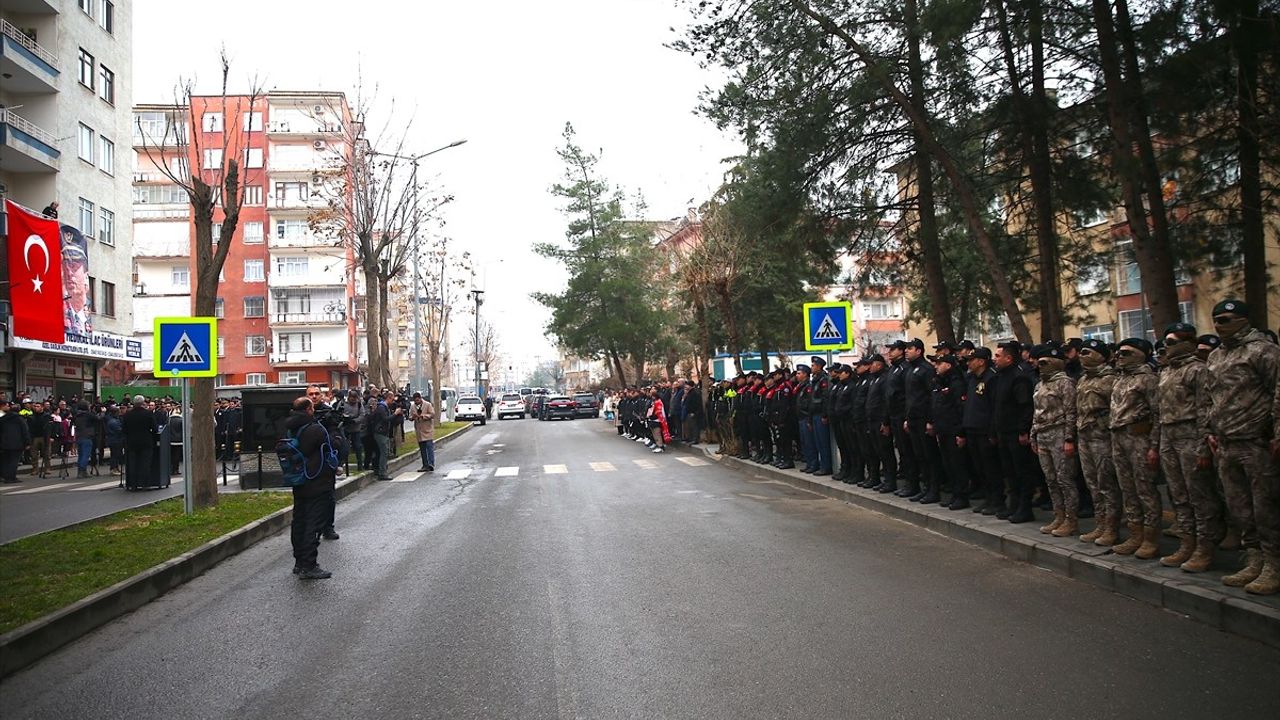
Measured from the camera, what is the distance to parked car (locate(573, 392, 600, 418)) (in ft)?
187

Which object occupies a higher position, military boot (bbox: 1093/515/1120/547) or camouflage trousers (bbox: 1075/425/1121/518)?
camouflage trousers (bbox: 1075/425/1121/518)

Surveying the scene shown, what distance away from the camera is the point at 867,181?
54.0ft

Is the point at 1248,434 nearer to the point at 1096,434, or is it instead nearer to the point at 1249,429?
the point at 1249,429

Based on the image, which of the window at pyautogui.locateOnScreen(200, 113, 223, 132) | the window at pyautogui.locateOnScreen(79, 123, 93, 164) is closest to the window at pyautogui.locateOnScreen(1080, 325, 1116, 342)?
the window at pyautogui.locateOnScreen(200, 113, 223, 132)

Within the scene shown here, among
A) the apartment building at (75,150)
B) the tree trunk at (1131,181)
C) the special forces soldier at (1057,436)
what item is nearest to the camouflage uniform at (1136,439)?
the special forces soldier at (1057,436)

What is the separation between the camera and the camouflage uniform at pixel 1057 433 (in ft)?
27.8

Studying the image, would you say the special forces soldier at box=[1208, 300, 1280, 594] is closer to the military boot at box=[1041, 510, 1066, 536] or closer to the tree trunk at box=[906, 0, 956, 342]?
the military boot at box=[1041, 510, 1066, 536]

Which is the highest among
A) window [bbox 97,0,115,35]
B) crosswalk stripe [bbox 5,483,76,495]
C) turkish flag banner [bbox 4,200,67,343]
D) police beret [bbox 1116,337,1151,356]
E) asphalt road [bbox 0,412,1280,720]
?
window [bbox 97,0,115,35]

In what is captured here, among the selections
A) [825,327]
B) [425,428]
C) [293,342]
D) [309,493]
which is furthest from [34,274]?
[293,342]

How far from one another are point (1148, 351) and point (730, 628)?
4692mm

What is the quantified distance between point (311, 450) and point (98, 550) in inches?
104

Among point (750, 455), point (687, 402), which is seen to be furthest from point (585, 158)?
point (750, 455)

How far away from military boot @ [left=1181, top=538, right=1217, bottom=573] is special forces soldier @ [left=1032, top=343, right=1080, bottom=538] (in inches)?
64.7

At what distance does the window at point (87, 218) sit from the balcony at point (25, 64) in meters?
4.01
